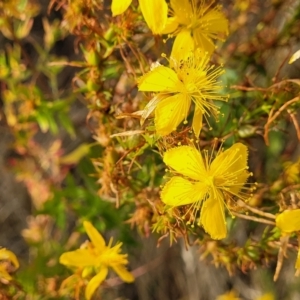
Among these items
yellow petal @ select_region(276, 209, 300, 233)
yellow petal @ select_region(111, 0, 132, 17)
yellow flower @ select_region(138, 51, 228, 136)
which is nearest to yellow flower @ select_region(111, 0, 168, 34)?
yellow petal @ select_region(111, 0, 132, 17)

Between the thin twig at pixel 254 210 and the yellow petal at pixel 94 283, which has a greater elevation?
the thin twig at pixel 254 210

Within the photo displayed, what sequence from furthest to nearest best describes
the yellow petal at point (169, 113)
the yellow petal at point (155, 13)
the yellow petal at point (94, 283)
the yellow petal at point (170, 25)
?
the yellow petal at point (94, 283) → the yellow petal at point (170, 25) → the yellow petal at point (155, 13) → the yellow petal at point (169, 113)

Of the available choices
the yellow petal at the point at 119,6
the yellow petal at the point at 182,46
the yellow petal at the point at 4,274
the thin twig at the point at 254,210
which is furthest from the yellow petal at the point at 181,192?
the yellow petal at the point at 4,274

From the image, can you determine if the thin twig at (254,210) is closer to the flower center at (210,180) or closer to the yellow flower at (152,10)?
the flower center at (210,180)

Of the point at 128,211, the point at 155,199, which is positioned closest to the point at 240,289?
the point at 128,211

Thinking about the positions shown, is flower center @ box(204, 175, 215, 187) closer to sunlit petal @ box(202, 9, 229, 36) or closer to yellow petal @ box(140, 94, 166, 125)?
yellow petal @ box(140, 94, 166, 125)

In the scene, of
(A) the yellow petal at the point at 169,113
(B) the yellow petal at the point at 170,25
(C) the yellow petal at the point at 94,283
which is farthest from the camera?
(C) the yellow petal at the point at 94,283

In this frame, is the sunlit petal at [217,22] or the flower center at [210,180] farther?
the sunlit petal at [217,22]

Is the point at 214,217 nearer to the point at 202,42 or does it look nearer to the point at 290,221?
the point at 290,221
